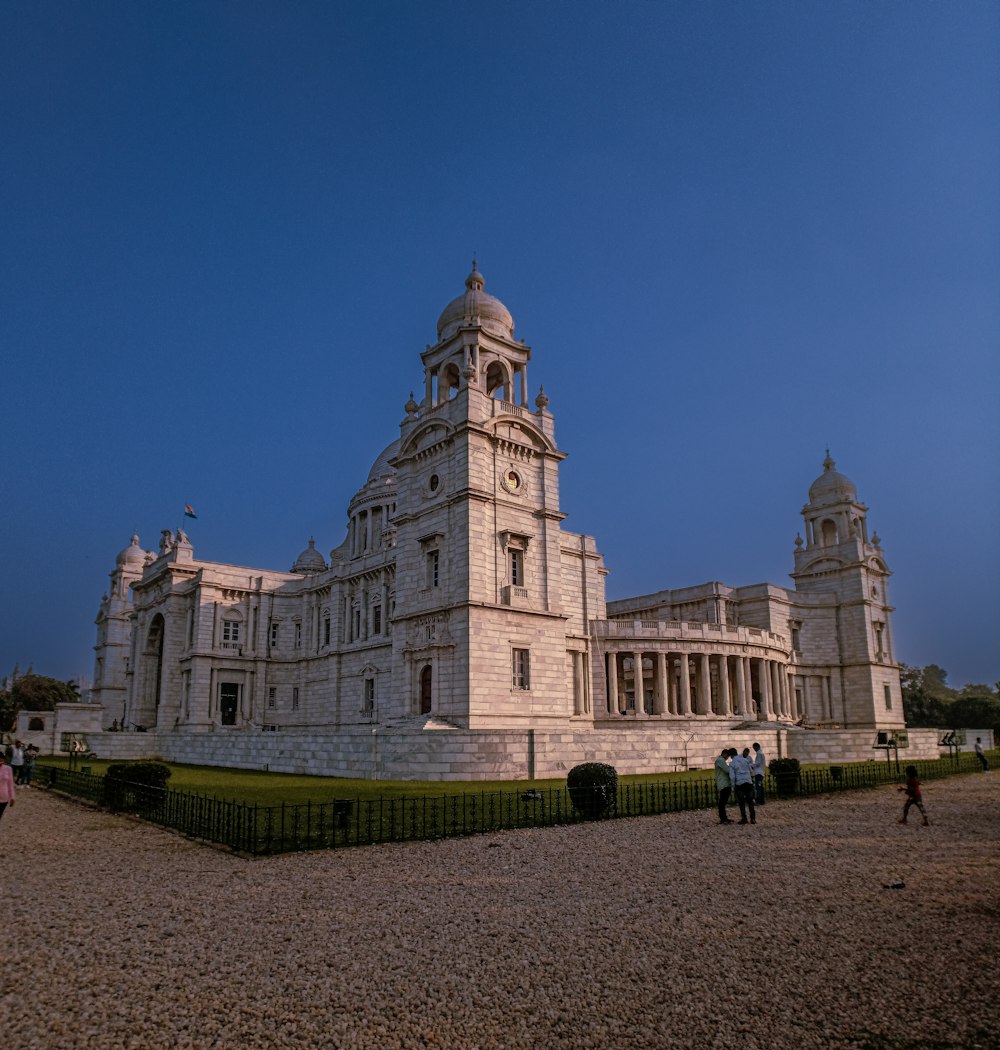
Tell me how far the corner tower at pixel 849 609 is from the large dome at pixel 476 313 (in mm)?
36122

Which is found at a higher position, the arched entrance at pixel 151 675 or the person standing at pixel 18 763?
the arched entrance at pixel 151 675

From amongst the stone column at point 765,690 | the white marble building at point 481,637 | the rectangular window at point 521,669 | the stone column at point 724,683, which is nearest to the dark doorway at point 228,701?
the white marble building at point 481,637

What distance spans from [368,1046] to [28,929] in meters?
5.50

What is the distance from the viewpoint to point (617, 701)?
49.2 metres

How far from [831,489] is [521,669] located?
41220 millimetres

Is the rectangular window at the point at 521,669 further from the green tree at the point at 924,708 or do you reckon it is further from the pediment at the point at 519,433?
the green tree at the point at 924,708

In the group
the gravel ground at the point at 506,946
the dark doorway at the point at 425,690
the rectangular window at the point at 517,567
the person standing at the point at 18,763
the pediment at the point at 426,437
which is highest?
the pediment at the point at 426,437

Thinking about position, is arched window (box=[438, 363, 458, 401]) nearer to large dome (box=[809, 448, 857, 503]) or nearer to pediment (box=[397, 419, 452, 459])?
pediment (box=[397, 419, 452, 459])

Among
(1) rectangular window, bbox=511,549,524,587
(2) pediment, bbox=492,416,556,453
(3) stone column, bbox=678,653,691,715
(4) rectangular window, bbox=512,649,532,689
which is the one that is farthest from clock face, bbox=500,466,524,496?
(3) stone column, bbox=678,653,691,715

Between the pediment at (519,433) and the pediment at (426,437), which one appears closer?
the pediment at (519,433)

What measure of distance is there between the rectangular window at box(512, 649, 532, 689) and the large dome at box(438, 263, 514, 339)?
15.6m

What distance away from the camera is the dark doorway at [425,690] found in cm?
3534

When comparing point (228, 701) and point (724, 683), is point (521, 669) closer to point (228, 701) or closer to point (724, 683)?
point (724, 683)

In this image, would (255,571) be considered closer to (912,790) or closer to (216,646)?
(216,646)
